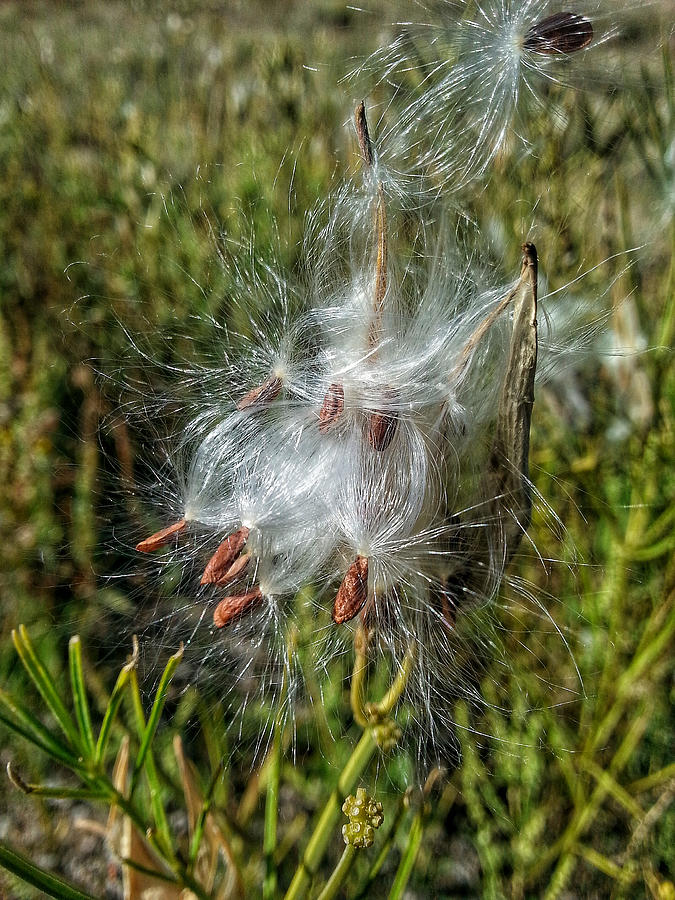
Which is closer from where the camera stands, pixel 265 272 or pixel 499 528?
pixel 499 528

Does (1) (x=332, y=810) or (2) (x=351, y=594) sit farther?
(1) (x=332, y=810)

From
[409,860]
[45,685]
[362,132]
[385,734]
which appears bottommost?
[409,860]

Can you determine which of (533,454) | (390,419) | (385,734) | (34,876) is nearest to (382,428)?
(390,419)

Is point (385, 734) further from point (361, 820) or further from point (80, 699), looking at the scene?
point (80, 699)

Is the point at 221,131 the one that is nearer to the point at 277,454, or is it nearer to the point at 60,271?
the point at 60,271

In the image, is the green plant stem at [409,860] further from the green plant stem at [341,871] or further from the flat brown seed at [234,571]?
the flat brown seed at [234,571]

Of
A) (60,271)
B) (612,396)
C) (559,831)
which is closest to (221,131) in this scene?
(60,271)

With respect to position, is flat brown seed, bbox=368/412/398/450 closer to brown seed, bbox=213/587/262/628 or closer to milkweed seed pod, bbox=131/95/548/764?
milkweed seed pod, bbox=131/95/548/764
